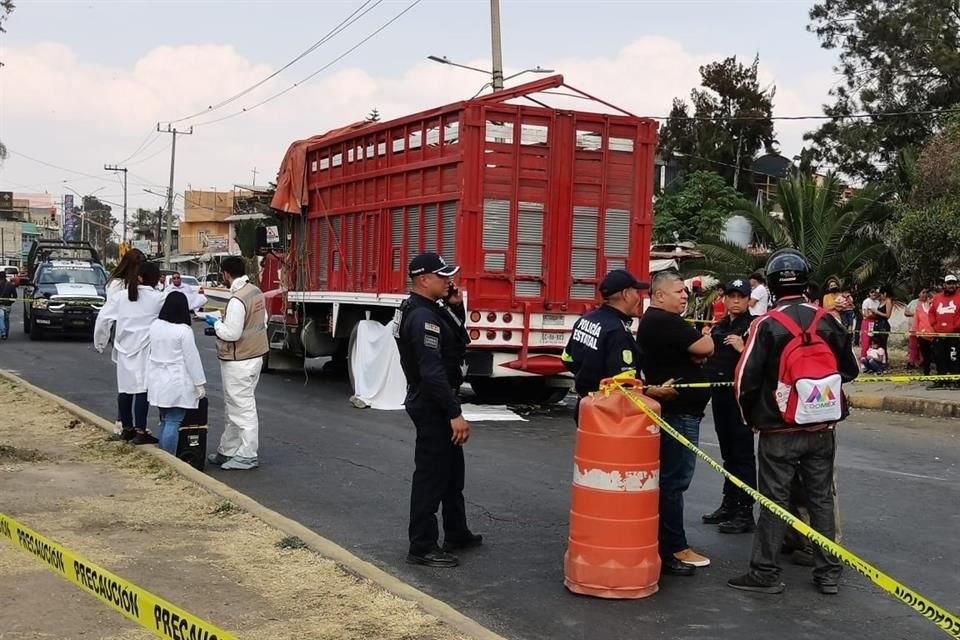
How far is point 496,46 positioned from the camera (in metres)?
24.0

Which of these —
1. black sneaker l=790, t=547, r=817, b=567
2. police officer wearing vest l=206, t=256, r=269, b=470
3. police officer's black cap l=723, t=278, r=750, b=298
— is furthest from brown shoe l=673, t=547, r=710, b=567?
police officer wearing vest l=206, t=256, r=269, b=470

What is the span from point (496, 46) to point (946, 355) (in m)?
12.3

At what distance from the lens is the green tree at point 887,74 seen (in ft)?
125

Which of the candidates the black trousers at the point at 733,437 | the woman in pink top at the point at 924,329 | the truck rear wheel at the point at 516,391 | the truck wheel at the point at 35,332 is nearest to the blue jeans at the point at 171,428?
the black trousers at the point at 733,437

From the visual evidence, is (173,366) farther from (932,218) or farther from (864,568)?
(932,218)

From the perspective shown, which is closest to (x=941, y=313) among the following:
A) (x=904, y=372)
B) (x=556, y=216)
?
(x=904, y=372)

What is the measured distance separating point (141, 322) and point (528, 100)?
5.64 meters

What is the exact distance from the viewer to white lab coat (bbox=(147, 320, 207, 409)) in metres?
8.83

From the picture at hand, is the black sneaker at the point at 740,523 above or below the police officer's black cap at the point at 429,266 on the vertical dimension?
below

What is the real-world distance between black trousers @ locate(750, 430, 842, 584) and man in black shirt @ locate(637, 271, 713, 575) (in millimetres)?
474

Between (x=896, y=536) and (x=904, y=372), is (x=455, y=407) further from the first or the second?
(x=904, y=372)

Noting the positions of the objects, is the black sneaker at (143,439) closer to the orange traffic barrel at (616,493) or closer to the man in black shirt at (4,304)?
the orange traffic barrel at (616,493)

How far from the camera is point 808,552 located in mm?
6371

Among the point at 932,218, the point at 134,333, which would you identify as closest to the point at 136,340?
the point at 134,333
